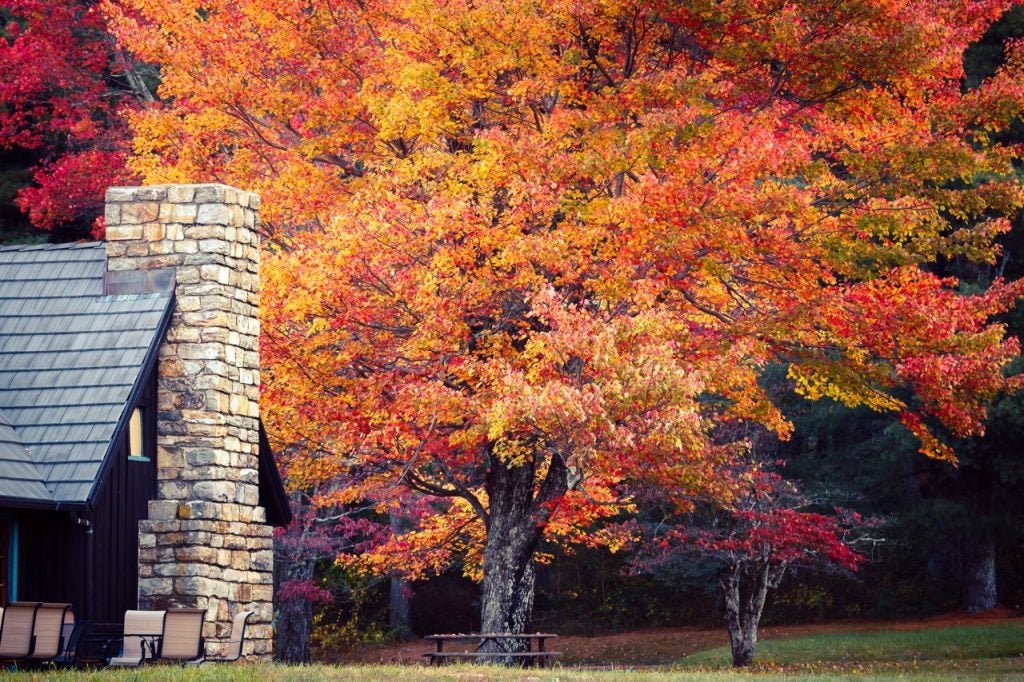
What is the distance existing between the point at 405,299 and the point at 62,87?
45.6ft

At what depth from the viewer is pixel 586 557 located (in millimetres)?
35781

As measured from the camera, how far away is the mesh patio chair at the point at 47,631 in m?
12.9

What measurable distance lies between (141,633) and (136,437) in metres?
2.22

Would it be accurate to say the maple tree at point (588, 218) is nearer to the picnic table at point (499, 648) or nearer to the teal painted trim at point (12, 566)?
the picnic table at point (499, 648)

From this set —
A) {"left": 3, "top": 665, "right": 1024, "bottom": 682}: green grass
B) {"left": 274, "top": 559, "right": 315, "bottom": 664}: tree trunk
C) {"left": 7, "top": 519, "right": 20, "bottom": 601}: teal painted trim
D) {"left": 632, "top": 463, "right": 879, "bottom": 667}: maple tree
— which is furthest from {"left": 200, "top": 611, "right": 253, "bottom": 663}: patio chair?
{"left": 274, "top": 559, "right": 315, "bottom": 664}: tree trunk

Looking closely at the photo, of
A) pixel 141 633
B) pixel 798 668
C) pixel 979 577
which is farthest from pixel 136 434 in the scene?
pixel 979 577

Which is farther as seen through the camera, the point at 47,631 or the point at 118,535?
the point at 118,535

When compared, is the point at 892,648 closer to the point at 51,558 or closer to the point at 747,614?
the point at 747,614

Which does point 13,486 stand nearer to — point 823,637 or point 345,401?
point 345,401

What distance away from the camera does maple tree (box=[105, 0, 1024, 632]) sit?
1609 centimetres

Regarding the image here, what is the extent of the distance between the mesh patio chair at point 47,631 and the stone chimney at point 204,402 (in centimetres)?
151

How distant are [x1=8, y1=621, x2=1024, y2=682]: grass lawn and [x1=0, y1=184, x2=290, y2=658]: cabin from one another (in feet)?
6.79

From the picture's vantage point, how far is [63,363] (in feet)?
49.0

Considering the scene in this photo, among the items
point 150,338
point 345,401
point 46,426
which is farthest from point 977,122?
point 46,426
